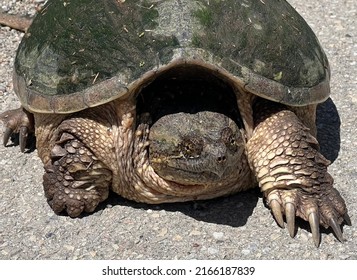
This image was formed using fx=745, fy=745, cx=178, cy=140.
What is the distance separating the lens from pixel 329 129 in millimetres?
4531

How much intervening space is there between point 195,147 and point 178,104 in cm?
35

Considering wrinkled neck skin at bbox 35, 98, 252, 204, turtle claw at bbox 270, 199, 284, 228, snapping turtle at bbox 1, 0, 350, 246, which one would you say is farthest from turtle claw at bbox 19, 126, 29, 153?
turtle claw at bbox 270, 199, 284, 228

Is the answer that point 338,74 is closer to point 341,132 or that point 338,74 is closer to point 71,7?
point 341,132

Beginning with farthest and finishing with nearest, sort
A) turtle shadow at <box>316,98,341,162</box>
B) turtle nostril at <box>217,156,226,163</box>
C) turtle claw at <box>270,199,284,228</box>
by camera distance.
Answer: turtle shadow at <box>316,98,341,162</box>, turtle claw at <box>270,199,284,228</box>, turtle nostril at <box>217,156,226,163</box>

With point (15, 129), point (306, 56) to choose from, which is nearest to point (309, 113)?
point (306, 56)

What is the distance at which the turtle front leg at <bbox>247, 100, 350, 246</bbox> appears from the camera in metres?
3.65

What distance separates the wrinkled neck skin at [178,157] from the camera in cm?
349

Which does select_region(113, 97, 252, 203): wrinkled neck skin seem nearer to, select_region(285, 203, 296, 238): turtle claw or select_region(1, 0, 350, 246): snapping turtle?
select_region(1, 0, 350, 246): snapping turtle

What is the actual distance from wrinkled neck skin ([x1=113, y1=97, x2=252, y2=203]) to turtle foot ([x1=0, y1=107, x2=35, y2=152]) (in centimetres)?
77

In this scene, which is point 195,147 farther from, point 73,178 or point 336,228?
point 336,228

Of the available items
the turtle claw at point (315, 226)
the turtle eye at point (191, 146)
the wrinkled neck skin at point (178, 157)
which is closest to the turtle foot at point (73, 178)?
the wrinkled neck skin at point (178, 157)

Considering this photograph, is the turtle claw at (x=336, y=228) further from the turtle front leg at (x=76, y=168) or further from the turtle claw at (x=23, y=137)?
the turtle claw at (x=23, y=137)

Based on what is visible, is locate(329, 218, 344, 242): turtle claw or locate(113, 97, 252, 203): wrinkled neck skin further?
locate(329, 218, 344, 242): turtle claw

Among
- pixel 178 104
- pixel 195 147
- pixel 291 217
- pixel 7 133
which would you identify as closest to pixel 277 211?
pixel 291 217
